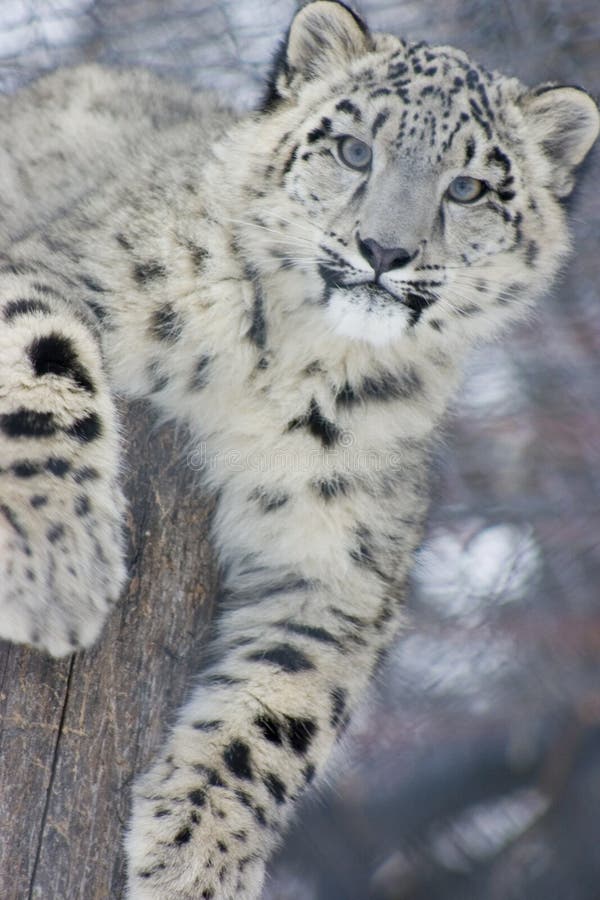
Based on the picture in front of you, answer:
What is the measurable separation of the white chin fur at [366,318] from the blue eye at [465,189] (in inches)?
7.2

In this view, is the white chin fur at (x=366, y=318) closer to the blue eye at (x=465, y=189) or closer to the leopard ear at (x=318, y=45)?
the blue eye at (x=465, y=189)

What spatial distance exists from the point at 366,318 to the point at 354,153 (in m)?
0.25

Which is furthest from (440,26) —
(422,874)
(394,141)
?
(422,874)

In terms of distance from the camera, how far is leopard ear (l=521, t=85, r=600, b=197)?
65.0 inches

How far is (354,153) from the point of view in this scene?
1.55 meters

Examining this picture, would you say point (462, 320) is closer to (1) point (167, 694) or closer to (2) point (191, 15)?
(1) point (167, 694)

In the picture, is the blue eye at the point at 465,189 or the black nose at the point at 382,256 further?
the blue eye at the point at 465,189

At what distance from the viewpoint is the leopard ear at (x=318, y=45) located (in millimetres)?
1665

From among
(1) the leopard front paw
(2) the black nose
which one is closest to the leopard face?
(2) the black nose

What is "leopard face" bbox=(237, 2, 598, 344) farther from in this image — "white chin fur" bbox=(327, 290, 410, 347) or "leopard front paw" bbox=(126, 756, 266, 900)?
"leopard front paw" bbox=(126, 756, 266, 900)

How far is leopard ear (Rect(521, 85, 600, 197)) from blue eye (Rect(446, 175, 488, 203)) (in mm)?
172

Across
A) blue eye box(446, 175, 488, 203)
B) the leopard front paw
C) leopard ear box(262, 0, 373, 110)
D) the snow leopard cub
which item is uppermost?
leopard ear box(262, 0, 373, 110)

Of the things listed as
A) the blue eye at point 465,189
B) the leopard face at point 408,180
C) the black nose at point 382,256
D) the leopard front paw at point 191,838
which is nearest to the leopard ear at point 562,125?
the leopard face at point 408,180

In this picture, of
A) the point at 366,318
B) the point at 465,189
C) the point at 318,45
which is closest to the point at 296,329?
the point at 366,318
